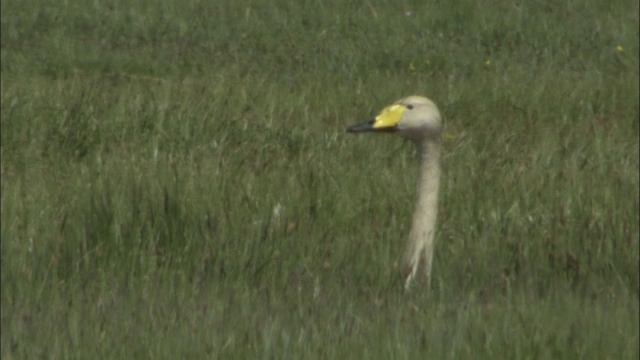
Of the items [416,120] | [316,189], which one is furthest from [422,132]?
[316,189]

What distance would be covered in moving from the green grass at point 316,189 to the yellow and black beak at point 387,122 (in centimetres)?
32

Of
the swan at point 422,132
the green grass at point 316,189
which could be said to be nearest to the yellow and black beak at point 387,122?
the swan at point 422,132

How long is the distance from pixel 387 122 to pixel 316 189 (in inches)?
16.8

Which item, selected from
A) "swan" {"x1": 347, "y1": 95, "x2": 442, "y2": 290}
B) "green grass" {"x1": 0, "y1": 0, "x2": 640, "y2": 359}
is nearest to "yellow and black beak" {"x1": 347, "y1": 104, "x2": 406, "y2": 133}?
"swan" {"x1": 347, "y1": 95, "x2": 442, "y2": 290}

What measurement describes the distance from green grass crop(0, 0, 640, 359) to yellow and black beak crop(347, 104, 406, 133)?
0.32 meters

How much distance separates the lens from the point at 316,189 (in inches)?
228

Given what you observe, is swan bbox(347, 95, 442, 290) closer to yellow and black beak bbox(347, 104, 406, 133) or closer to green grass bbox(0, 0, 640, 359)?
yellow and black beak bbox(347, 104, 406, 133)

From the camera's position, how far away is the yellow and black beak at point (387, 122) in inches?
217

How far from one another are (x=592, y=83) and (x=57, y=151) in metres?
3.40

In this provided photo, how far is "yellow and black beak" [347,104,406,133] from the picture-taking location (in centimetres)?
550

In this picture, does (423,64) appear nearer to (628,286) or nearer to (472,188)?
(472,188)

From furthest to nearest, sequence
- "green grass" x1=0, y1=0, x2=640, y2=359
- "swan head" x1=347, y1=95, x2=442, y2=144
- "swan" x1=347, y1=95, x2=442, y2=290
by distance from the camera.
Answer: "swan head" x1=347, y1=95, x2=442, y2=144
"swan" x1=347, y1=95, x2=442, y2=290
"green grass" x1=0, y1=0, x2=640, y2=359

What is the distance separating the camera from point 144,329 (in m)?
4.04

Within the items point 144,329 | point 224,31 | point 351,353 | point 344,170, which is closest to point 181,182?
point 344,170
